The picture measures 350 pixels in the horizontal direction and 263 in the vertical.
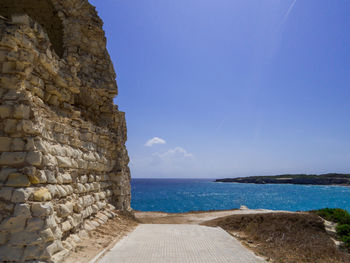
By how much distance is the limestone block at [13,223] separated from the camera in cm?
407

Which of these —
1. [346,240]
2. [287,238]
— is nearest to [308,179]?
[346,240]

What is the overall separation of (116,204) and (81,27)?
718 centimetres

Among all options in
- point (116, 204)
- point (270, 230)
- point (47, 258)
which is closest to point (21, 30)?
point (47, 258)

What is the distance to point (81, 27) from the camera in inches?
388

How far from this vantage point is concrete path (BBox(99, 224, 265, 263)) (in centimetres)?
538

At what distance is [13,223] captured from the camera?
411 cm

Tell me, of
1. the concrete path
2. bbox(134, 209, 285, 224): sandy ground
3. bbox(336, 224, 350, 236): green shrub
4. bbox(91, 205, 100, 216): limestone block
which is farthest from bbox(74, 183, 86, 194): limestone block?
bbox(336, 224, 350, 236): green shrub

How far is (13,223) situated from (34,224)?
1.02 feet

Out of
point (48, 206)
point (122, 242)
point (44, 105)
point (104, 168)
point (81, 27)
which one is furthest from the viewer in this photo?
point (81, 27)

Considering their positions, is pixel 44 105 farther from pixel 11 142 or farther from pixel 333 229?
pixel 333 229

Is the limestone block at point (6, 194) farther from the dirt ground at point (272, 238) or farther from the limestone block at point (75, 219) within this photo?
the limestone block at point (75, 219)

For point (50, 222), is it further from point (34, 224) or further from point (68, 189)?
point (68, 189)

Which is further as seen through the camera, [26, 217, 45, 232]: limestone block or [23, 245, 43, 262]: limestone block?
[26, 217, 45, 232]: limestone block

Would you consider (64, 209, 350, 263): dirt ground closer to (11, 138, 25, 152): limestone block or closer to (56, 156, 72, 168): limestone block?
(56, 156, 72, 168): limestone block
